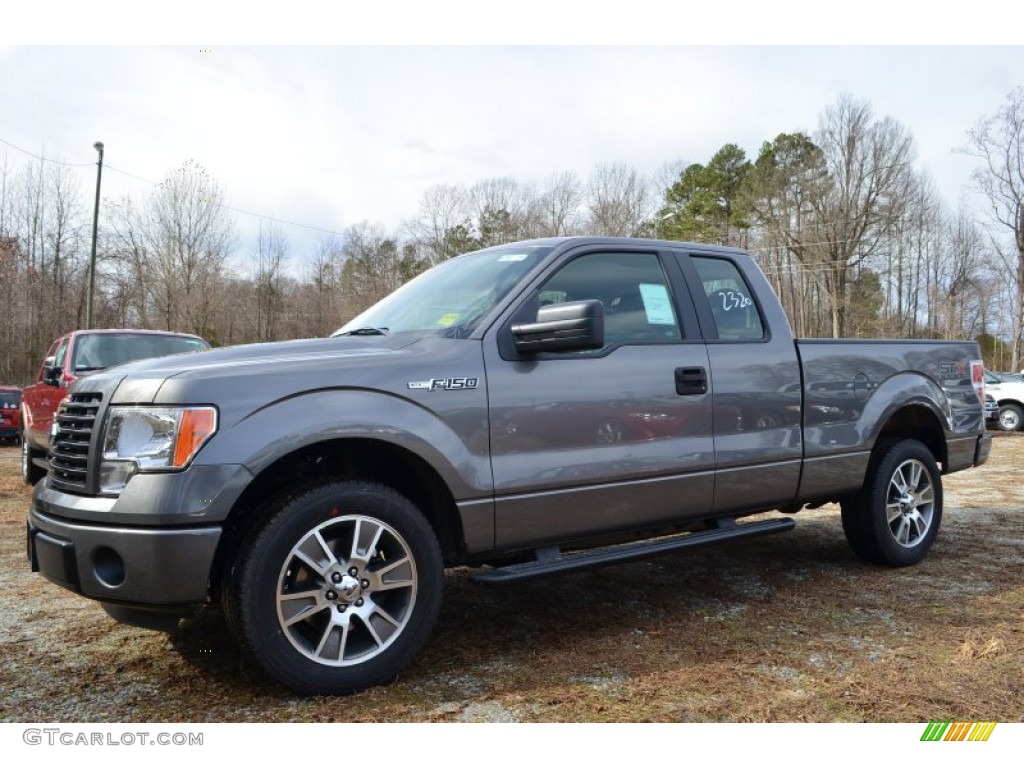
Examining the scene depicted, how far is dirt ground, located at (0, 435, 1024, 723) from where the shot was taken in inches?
121

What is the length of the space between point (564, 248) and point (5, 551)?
4.67 meters

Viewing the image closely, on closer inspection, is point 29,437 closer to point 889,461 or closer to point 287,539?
point 287,539

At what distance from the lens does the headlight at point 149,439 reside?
2.95 metres

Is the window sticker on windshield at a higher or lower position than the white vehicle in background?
higher

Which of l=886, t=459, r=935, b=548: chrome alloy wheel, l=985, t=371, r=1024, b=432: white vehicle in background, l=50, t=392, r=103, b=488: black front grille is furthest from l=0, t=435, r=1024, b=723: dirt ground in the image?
l=985, t=371, r=1024, b=432: white vehicle in background

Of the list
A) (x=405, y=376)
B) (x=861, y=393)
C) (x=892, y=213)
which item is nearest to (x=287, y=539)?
(x=405, y=376)

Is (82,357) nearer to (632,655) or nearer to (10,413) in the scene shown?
(632,655)

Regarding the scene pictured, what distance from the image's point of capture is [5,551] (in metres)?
5.87

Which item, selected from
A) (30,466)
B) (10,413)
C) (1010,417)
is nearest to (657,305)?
(30,466)

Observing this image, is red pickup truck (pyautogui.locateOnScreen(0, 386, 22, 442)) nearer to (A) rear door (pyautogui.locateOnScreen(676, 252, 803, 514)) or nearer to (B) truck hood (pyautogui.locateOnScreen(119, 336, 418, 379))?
(B) truck hood (pyautogui.locateOnScreen(119, 336, 418, 379))

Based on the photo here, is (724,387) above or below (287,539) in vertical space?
above

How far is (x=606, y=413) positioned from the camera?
152 inches

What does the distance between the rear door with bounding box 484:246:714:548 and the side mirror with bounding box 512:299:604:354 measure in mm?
91
